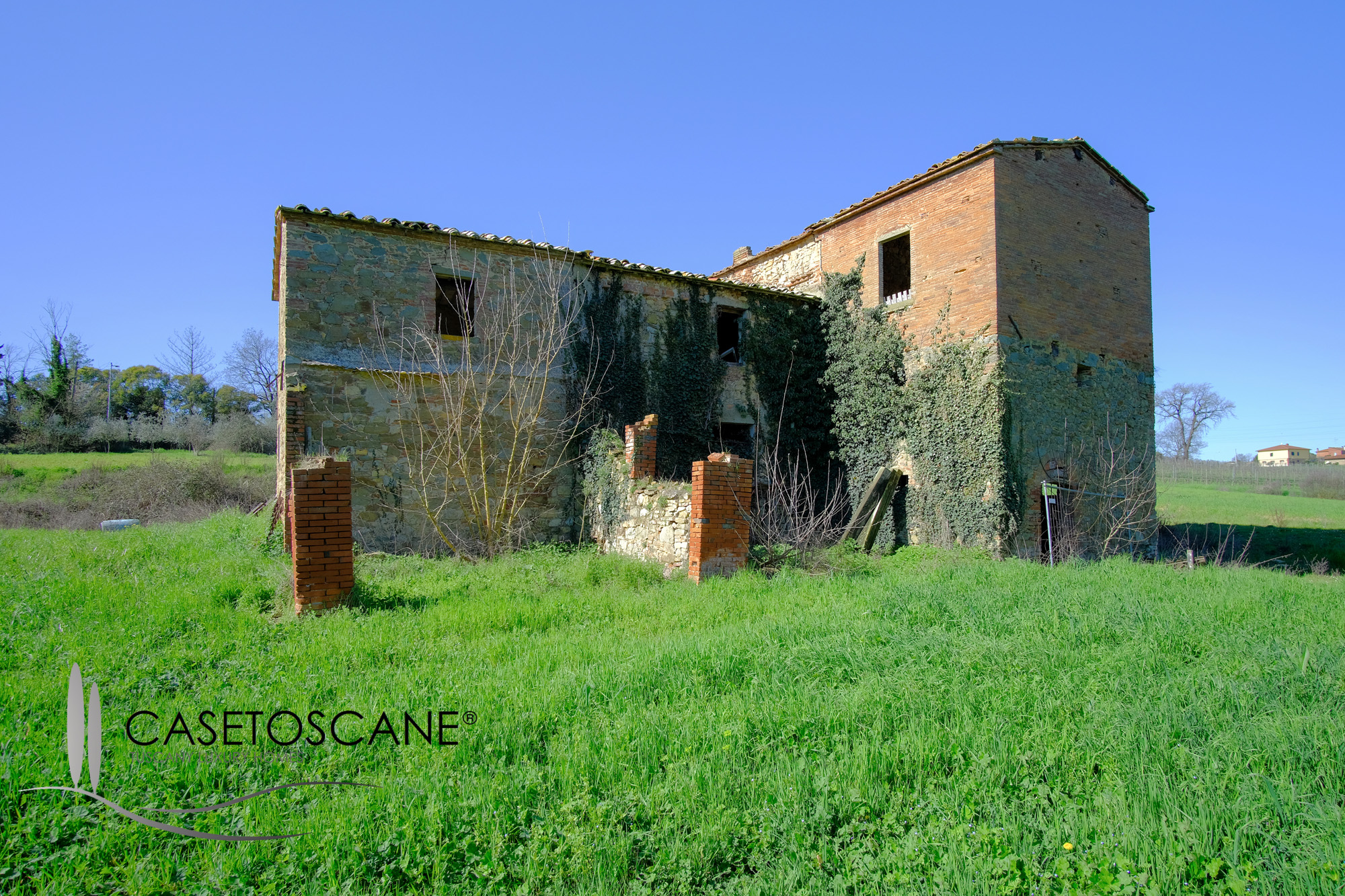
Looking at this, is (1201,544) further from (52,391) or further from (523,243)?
(52,391)

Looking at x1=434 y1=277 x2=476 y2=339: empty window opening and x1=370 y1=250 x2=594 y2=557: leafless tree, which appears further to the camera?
x1=434 y1=277 x2=476 y2=339: empty window opening

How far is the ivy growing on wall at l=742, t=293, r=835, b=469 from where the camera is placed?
14.2 metres

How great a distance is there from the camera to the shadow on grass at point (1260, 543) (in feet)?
49.5

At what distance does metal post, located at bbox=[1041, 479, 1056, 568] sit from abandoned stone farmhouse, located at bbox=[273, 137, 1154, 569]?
0.20 m

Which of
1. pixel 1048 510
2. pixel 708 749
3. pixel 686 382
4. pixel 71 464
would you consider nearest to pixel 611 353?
pixel 686 382

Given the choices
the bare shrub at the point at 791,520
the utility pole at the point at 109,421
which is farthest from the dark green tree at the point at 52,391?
the bare shrub at the point at 791,520

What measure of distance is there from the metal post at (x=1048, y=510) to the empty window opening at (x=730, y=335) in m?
6.37

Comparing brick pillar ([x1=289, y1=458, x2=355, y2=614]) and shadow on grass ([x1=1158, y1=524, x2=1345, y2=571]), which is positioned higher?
brick pillar ([x1=289, y1=458, x2=355, y2=614])

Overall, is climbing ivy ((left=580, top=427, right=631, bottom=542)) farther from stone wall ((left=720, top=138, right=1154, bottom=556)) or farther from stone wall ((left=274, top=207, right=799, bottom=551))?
stone wall ((left=720, top=138, right=1154, bottom=556))

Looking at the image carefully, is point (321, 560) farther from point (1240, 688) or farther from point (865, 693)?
point (1240, 688)

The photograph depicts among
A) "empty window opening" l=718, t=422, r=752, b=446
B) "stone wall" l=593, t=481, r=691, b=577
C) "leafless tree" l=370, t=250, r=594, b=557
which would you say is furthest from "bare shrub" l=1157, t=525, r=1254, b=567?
"leafless tree" l=370, t=250, r=594, b=557

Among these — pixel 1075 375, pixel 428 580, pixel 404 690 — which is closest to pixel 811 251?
pixel 1075 375

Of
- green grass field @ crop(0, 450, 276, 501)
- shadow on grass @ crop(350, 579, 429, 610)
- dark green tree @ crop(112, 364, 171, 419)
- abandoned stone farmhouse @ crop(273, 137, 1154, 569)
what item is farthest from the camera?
dark green tree @ crop(112, 364, 171, 419)

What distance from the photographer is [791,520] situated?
9.89 m
